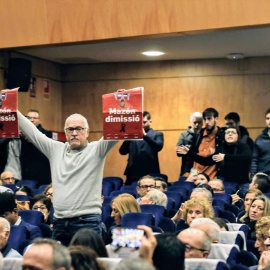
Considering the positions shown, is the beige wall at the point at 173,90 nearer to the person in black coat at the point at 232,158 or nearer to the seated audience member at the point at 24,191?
the person in black coat at the point at 232,158

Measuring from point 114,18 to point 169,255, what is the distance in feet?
25.2

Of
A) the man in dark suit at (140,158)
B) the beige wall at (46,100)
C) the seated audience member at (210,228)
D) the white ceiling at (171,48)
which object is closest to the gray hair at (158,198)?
the man in dark suit at (140,158)

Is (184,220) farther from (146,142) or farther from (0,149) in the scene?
(0,149)

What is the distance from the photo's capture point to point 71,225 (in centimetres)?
584

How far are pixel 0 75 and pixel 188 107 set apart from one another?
351 cm

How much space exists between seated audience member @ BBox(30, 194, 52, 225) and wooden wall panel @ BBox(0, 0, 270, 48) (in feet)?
11.7

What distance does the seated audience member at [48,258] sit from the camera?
4.01 meters

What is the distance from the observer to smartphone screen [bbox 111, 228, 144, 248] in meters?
3.96

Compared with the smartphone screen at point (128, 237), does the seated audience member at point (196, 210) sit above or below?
below

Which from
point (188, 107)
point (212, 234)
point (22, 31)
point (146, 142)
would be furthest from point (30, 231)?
point (188, 107)

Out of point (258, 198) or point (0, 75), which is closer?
point (258, 198)

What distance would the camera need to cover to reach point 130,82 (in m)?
14.5

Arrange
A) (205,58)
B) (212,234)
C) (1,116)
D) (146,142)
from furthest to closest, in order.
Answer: (205,58)
(146,142)
(1,116)
(212,234)

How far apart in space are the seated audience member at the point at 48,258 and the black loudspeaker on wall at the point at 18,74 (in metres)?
9.13
